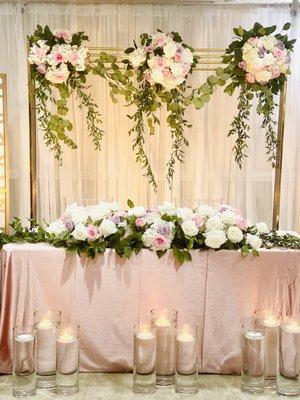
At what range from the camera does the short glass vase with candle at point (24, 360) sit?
8.47ft

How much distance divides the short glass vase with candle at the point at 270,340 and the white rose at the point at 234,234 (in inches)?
14.0

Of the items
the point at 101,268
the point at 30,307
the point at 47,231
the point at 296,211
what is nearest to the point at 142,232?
the point at 101,268

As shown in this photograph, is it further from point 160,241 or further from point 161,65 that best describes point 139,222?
point 161,65

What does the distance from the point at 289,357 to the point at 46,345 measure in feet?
3.67

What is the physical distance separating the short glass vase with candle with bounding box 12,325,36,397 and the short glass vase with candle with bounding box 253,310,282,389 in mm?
1049

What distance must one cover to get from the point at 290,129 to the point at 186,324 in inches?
114

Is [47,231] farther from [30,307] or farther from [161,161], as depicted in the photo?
[161,161]

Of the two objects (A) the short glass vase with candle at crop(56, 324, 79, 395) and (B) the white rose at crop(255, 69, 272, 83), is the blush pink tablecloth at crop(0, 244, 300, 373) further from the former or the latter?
(B) the white rose at crop(255, 69, 272, 83)

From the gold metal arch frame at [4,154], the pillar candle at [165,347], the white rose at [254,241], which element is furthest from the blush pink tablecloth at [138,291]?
the gold metal arch frame at [4,154]

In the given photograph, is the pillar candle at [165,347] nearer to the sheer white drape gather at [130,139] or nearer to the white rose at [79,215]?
the white rose at [79,215]

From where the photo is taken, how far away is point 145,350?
103 inches

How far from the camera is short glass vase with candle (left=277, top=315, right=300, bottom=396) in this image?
2.64m

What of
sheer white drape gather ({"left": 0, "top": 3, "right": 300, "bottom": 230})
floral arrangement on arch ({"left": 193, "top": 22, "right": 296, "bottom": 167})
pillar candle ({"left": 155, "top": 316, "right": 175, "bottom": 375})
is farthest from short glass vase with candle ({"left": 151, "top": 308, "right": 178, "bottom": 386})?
sheer white drape gather ({"left": 0, "top": 3, "right": 300, "bottom": 230})

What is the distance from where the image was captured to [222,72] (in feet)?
10.1
